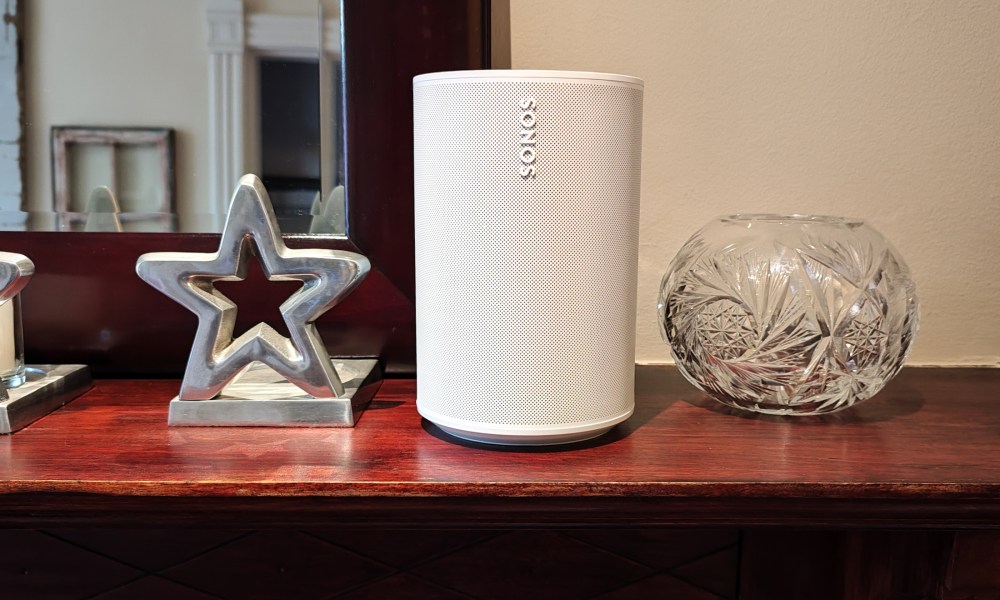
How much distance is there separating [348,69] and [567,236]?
22 centimetres

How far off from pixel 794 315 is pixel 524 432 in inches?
6.8

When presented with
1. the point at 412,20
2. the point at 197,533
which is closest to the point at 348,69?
the point at 412,20

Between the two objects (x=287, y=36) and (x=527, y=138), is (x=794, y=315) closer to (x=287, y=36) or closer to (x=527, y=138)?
(x=527, y=138)

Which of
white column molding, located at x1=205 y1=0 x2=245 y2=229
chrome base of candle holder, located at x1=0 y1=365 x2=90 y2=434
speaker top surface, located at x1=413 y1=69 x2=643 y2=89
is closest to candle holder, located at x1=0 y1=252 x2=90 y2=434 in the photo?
chrome base of candle holder, located at x1=0 y1=365 x2=90 y2=434

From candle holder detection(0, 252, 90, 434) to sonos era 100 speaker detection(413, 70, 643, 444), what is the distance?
231 millimetres

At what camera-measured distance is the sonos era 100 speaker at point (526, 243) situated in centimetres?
40

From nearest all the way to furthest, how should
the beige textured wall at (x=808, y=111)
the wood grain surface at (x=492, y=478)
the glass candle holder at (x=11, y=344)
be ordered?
the wood grain surface at (x=492, y=478), the glass candle holder at (x=11, y=344), the beige textured wall at (x=808, y=111)

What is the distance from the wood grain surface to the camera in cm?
39

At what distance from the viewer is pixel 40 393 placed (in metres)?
0.48

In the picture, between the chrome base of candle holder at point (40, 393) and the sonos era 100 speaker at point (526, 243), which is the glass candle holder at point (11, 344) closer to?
the chrome base of candle holder at point (40, 393)

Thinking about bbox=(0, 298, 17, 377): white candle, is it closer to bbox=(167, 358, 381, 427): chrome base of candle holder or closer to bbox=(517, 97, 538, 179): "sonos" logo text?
bbox=(167, 358, 381, 427): chrome base of candle holder

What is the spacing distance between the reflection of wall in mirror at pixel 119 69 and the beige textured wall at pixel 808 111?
224mm

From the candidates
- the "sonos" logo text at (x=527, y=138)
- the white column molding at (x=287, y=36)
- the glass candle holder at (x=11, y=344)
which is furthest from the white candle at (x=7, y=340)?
the "sonos" logo text at (x=527, y=138)

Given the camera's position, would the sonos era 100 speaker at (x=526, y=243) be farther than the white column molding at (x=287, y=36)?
No
